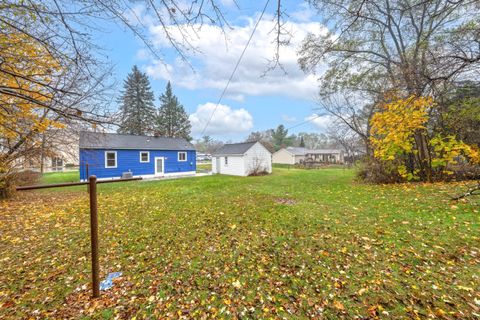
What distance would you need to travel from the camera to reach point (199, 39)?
2.19 m

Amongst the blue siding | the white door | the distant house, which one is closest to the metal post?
the blue siding

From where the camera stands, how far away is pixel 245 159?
1689cm

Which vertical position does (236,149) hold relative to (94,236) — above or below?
above

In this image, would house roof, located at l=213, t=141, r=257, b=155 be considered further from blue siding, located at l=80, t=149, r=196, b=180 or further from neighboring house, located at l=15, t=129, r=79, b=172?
neighboring house, located at l=15, t=129, r=79, b=172

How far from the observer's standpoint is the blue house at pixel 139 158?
14.3m

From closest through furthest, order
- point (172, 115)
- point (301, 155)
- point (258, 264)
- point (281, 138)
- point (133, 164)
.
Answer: point (258, 264), point (133, 164), point (172, 115), point (301, 155), point (281, 138)

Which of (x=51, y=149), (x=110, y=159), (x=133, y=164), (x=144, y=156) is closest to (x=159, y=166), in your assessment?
(x=144, y=156)

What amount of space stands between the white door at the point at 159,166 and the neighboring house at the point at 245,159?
5431mm

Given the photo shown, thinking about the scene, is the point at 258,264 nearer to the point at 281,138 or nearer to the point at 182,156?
the point at 182,156

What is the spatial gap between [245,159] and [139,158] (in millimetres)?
8954

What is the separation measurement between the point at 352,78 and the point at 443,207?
7.76 meters

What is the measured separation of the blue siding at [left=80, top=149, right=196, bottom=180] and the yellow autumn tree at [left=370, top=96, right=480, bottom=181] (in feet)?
51.6

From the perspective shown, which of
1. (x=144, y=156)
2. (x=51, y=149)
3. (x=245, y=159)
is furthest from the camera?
(x=245, y=159)

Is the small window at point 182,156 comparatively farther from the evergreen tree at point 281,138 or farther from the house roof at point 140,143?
the evergreen tree at point 281,138
